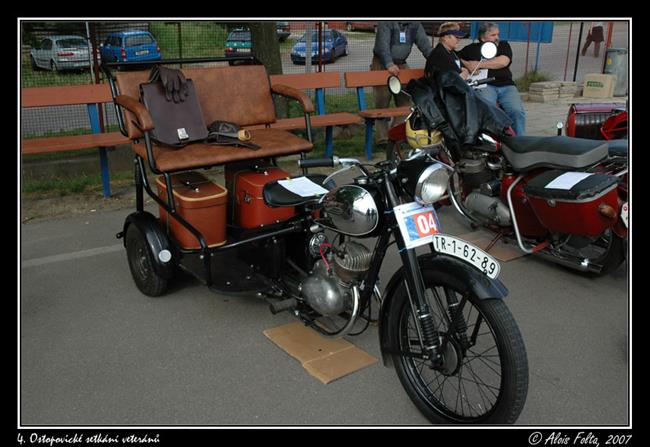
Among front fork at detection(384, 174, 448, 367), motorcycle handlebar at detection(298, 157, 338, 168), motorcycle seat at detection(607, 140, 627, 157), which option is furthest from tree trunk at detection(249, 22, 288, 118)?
front fork at detection(384, 174, 448, 367)

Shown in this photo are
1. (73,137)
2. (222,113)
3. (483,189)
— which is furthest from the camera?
(73,137)

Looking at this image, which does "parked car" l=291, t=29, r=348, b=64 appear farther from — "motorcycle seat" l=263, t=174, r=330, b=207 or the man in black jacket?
"motorcycle seat" l=263, t=174, r=330, b=207

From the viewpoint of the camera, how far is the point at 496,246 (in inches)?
205

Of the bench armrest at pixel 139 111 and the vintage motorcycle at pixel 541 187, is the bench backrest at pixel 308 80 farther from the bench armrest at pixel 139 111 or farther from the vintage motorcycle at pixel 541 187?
the bench armrest at pixel 139 111

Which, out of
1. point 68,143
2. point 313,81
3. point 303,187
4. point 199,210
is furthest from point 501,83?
point 68,143

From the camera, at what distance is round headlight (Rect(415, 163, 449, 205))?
2793mm

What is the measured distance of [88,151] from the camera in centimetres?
763

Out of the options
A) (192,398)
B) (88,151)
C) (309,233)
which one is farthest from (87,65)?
(192,398)

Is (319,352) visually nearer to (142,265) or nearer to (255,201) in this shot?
(255,201)

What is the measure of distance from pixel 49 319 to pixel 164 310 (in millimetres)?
681

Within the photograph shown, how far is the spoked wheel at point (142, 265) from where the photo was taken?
414cm

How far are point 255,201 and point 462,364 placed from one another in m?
1.71

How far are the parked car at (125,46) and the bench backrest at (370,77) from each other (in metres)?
2.36

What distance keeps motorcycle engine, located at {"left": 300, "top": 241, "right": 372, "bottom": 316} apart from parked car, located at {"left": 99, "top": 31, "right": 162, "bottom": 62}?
5.24 m
